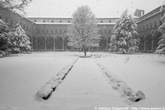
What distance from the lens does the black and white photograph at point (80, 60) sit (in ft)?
17.8

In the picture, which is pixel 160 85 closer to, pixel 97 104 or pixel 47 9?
pixel 97 104

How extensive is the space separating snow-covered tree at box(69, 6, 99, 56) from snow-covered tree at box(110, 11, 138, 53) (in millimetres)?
7974

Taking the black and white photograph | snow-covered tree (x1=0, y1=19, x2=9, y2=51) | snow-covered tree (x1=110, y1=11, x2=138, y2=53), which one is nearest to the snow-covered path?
the black and white photograph

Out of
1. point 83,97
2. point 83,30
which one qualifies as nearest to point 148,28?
point 83,30

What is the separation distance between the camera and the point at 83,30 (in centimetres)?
3083

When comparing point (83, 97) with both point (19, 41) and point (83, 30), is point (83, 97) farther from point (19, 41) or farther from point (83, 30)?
point (19, 41)

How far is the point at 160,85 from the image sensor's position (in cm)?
703

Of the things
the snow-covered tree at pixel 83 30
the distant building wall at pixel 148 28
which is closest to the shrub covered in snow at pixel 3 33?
the snow-covered tree at pixel 83 30

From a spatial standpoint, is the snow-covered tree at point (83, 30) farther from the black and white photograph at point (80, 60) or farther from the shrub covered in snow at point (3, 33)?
the shrub covered in snow at point (3, 33)

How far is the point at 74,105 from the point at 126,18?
35.8 meters

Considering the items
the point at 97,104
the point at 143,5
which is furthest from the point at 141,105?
the point at 143,5

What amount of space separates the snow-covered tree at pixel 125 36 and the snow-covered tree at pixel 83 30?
7.97 metres

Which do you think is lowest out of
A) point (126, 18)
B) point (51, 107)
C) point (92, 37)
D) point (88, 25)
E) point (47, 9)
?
point (51, 107)

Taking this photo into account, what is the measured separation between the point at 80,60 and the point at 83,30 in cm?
1204
